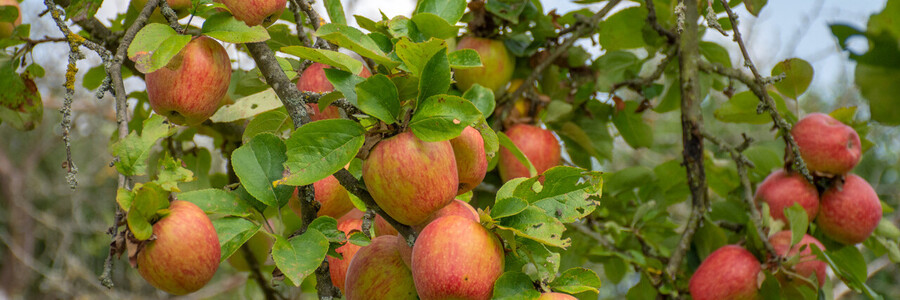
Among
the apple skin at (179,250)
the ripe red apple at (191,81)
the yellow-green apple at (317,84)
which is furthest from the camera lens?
the yellow-green apple at (317,84)

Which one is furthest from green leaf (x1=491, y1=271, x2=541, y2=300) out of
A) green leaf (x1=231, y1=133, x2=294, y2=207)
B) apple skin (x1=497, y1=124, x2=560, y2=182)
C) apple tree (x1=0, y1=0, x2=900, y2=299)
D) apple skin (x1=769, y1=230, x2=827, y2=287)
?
apple skin (x1=769, y1=230, x2=827, y2=287)

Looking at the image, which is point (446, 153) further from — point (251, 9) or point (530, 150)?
point (530, 150)

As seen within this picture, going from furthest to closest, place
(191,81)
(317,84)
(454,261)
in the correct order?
(317,84) < (191,81) < (454,261)

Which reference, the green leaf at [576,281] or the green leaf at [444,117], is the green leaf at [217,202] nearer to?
the green leaf at [444,117]

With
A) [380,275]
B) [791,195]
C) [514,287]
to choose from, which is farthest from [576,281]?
[791,195]

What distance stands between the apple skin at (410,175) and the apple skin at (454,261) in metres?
0.02

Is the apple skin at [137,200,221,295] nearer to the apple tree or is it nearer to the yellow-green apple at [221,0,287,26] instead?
the apple tree

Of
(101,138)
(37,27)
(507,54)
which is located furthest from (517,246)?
(101,138)

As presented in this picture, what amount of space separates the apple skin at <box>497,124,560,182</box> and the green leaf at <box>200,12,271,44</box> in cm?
47

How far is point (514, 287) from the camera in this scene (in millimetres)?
554

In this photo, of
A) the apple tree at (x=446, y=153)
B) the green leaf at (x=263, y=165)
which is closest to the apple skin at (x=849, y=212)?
the apple tree at (x=446, y=153)

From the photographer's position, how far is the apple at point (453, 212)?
0.59 m

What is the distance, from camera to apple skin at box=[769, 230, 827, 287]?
0.97m

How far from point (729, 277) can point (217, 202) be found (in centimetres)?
72
